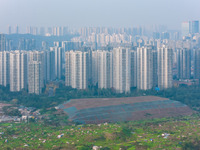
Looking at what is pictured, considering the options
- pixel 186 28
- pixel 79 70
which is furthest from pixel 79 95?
pixel 186 28

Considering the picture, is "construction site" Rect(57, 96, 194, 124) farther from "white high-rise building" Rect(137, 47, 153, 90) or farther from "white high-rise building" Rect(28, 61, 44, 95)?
"white high-rise building" Rect(28, 61, 44, 95)

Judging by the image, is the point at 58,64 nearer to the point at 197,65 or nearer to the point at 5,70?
the point at 5,70

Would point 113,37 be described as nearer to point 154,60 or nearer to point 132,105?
point 154,60

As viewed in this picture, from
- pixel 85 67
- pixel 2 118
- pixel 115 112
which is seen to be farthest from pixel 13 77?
pixel 115 112

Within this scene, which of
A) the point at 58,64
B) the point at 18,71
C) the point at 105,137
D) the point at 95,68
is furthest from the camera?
the point at 58,64

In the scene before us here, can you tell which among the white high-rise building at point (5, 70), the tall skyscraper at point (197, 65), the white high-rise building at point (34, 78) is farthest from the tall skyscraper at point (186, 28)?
the white high-rise building at point (34, 78)

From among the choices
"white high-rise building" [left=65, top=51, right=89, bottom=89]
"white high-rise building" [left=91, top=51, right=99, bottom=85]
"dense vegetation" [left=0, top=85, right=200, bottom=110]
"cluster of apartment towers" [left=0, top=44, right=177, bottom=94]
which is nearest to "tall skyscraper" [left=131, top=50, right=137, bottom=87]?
"cluster of apartment towers" [left=0, top=44, right=177, bottom=94]

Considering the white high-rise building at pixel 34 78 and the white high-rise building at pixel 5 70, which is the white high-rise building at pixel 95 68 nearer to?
the white high-rise building at pixel 34 78
